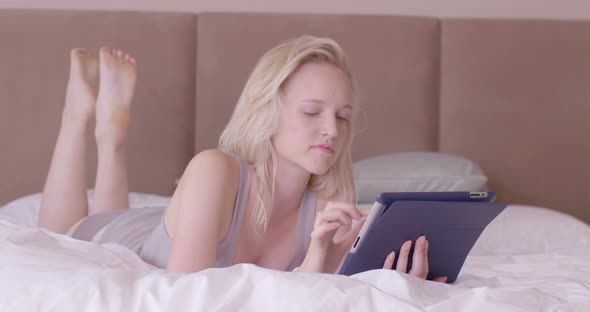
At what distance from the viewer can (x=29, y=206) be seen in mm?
2230

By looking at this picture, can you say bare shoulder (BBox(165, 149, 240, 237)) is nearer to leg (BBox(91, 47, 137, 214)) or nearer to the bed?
leg (BBox(91, 47, 137, 214))

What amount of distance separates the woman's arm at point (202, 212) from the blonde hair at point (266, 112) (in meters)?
0.13

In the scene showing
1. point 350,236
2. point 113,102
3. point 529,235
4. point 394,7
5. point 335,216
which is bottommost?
point 529,235

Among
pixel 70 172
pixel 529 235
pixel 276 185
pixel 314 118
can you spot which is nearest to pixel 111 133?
pixel 70 172

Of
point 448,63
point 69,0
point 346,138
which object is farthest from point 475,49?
point 69,0

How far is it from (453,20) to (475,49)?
13cm

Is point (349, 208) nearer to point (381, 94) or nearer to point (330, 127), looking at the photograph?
point (330, 127)

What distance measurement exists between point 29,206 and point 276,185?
93cm

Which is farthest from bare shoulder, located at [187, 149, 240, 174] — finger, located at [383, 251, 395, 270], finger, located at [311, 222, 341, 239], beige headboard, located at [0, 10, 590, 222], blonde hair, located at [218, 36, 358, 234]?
beige headboard, located at [0, 10, 590, 222]

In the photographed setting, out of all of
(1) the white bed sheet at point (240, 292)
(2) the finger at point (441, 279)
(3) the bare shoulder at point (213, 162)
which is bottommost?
(2) the finger at point (441, 279)

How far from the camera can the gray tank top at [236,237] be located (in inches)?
60.8

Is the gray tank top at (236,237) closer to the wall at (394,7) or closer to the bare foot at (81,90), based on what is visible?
the bare foot at (81,90)

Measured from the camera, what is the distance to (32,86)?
2.65 metres

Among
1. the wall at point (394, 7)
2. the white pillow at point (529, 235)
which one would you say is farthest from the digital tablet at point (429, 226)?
the wall at point (394, 7)
